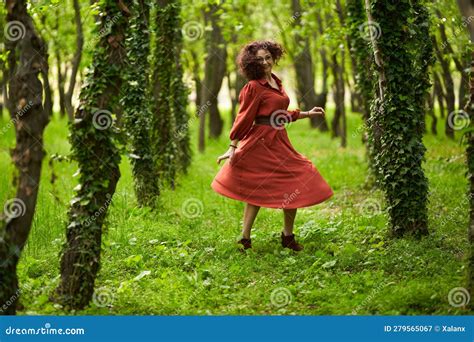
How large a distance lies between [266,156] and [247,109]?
60 centimetres

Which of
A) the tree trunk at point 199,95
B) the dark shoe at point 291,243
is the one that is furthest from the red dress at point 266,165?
the tree trunk at point 199,95

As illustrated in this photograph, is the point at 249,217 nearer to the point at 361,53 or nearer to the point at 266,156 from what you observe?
the point at 266,156

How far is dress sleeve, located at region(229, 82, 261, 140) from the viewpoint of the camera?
24.5ft

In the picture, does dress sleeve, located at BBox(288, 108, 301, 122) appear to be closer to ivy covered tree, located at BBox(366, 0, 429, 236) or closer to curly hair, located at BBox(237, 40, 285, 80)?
→ curly hair, located at BBox(237, 40, 285, 80)

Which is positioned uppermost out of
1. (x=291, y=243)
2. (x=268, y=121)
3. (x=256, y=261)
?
(x=268, y=121)

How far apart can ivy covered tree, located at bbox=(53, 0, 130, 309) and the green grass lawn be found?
26 centimetres

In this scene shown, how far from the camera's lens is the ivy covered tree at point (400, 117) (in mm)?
7527

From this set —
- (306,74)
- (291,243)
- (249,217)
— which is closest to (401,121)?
(291,243)

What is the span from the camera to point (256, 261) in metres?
7.29

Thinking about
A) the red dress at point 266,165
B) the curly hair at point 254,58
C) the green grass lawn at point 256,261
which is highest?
the curly hair at point 254,58

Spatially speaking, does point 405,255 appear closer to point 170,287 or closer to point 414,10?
point 170,287

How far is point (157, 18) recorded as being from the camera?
12.0 meters

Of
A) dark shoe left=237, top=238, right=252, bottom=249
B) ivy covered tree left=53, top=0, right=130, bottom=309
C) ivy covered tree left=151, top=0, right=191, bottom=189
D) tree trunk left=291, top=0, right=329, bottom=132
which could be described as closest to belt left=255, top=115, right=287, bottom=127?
dark shoe left=237, top=238, right=252, bottom=249

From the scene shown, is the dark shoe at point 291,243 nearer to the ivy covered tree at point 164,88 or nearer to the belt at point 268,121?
the belt at point 268,121
